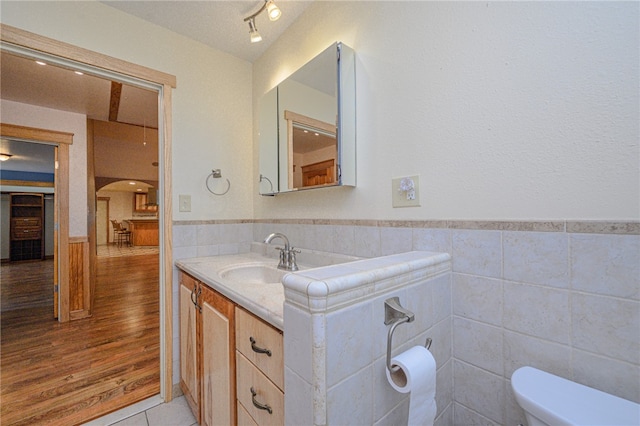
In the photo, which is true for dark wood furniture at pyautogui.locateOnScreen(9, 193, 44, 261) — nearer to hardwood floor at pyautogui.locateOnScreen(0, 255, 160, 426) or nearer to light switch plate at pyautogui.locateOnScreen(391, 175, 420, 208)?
hardwood floor at pyautogui.locateOnScreen(0, 255, 160, 426)

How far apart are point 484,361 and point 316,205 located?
A: 3.47 ft

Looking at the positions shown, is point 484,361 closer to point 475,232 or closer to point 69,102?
point 475,232

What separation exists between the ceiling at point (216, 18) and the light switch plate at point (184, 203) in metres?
1.12

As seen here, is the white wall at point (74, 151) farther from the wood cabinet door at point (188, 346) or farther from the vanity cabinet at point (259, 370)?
the vanity cabinet at point (259, 370)

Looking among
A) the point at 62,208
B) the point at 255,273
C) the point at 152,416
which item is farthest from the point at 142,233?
the point at 255,273

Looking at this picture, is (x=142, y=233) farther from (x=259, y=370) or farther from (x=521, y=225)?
(x=521, y=225)

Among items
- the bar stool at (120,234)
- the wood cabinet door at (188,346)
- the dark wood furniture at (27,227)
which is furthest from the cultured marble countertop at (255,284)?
the bar stool at (120,234)

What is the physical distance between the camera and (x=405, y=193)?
1138 millimetres

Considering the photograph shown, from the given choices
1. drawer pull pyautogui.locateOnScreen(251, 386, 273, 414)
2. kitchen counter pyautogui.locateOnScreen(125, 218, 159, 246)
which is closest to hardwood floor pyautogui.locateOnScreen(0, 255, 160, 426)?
drawer pull pyautogui.locateOnScreen(251, 386, 273, 414)

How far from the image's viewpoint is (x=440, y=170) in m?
1.03

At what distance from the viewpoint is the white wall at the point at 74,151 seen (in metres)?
2.93

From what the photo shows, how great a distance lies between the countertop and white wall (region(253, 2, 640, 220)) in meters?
0.60

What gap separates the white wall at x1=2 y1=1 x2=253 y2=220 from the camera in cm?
145

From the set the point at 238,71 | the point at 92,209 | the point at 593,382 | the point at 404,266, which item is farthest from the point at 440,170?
the point at 92,209
